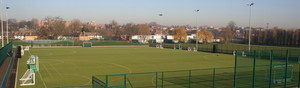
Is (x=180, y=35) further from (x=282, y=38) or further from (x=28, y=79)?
(x=28, y=79)

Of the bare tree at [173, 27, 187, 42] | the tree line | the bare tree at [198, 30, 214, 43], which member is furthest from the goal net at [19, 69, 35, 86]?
the tree line

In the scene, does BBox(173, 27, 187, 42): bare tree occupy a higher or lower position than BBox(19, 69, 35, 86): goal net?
higher

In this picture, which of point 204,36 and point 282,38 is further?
point 204,36

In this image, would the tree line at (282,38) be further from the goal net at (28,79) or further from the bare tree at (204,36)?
the goal net at (28,79)

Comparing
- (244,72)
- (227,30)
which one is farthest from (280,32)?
(244,72)

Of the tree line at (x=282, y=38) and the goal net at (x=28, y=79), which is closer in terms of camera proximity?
the goal net at (x=28, y=79)

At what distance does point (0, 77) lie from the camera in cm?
1933

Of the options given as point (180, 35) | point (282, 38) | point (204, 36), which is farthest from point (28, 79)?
point (282, 38)

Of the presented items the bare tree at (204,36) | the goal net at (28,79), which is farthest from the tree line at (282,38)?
the goal net at (28,79)

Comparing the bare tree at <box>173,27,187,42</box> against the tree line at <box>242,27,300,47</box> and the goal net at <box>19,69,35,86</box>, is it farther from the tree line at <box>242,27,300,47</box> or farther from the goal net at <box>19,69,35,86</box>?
the goal net at <box>19,69,35,86</box>

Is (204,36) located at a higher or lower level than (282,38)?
higher

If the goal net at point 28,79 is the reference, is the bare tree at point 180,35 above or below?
above

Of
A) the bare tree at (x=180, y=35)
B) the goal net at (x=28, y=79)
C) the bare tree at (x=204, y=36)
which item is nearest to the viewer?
the goal net at (x=28, y=79)

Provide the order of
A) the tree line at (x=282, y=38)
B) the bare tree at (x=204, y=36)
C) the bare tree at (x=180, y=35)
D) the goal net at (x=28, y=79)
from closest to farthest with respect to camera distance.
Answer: the goal net at (x=28, y=79) < the tree line at (x=282, y=38) < the bare tree at (x=204, y=36) < the bare tree at (x=180, y=35)
